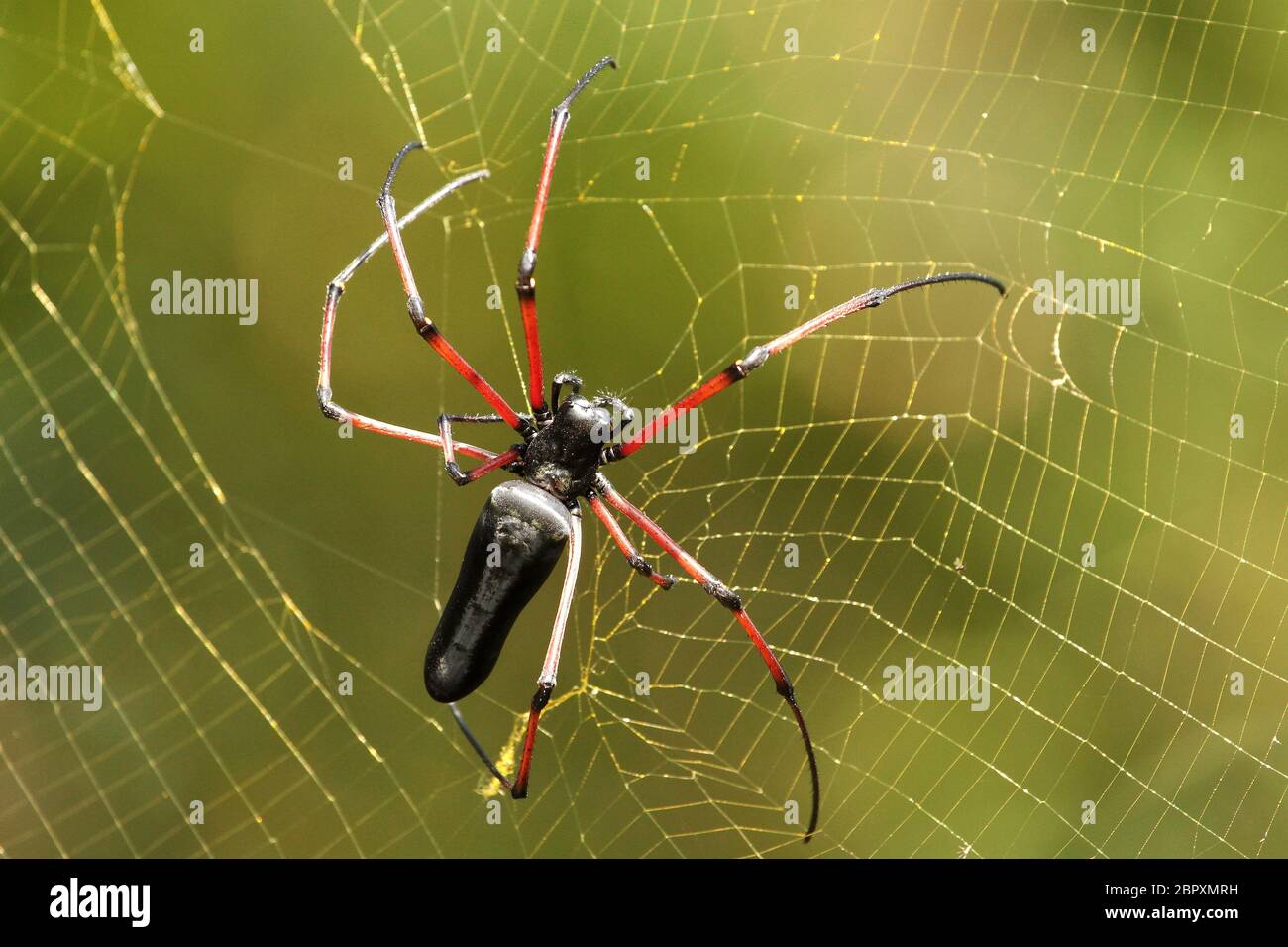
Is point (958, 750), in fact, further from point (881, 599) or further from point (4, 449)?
point (4, 449)

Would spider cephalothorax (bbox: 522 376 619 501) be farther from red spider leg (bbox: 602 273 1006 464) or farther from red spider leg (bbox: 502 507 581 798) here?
red spider leg (bbox: 602 273 1006 464)

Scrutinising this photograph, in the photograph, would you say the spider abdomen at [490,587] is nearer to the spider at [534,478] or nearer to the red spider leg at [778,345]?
the spider at [534,478]

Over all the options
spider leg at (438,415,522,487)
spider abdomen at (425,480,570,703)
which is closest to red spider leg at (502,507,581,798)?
spider abdomen at (425,480,570,703)

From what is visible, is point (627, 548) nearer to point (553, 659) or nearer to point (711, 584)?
point (711, 584)

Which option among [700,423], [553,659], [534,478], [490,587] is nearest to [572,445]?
[534,478]

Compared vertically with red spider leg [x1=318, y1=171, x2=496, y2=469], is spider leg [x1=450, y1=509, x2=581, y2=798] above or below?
below

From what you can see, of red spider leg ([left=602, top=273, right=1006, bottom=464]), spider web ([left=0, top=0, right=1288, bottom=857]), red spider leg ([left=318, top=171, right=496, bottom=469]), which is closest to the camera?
red spider leg ([left=602, top=273, right=1006, bottom=464])
